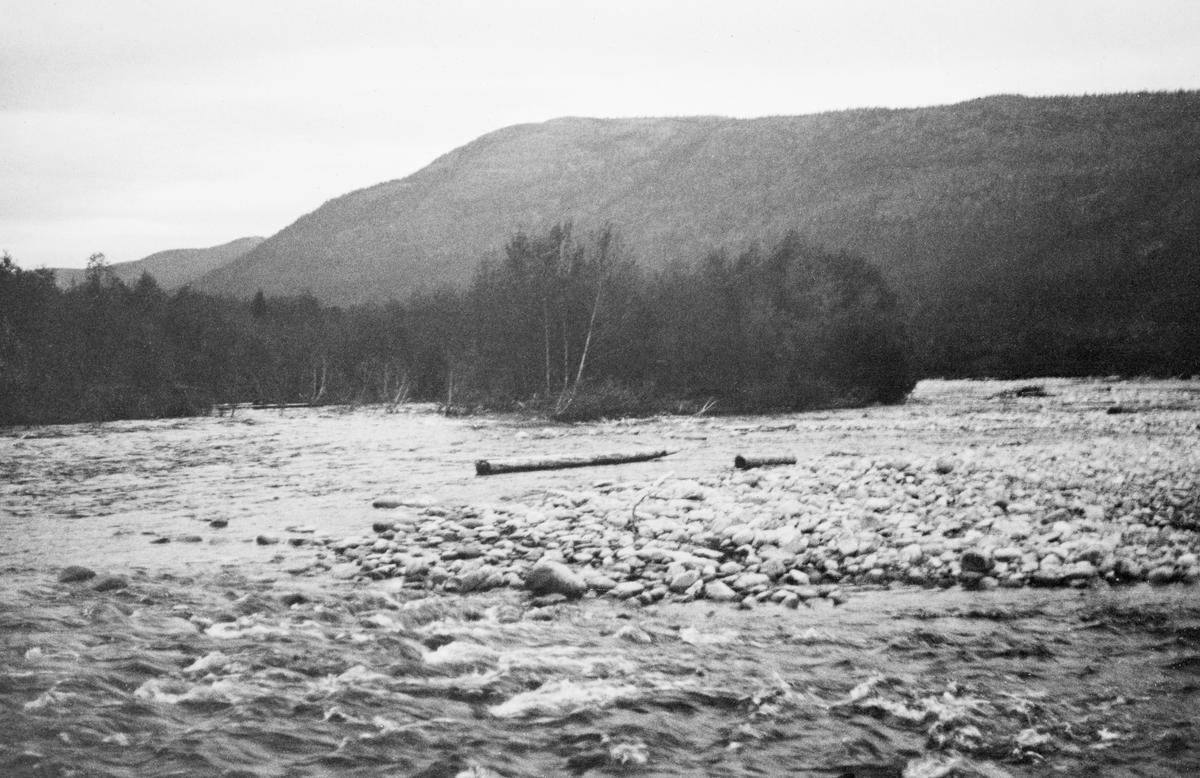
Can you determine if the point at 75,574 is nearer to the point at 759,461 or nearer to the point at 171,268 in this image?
the point at 759,461

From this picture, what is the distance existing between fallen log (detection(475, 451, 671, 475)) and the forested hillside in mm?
16865

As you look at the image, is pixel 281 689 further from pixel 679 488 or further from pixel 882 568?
pixel 679 488

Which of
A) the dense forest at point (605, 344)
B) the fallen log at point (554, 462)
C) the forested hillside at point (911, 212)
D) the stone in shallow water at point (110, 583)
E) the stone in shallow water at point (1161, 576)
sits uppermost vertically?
the forested hillside at point (911, 212)

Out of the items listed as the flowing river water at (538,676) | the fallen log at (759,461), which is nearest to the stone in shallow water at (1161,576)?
the flowing river water at (538,676)

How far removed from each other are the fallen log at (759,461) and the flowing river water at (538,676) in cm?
809

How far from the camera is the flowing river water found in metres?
5.13

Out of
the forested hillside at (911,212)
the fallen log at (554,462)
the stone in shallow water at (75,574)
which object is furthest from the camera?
the forested hillside at (911,212)

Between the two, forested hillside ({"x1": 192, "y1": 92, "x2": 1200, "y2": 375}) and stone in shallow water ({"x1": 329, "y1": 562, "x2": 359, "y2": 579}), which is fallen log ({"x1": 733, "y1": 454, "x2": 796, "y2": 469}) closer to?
stone in shallow water ({"x1": 329, "y1": 562, "x2": 359, "y2": 579})

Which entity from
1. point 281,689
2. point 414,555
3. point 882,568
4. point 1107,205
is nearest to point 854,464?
point 882,568

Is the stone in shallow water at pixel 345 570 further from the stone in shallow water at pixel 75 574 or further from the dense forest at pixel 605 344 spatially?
the dense forest at pixel 605 344

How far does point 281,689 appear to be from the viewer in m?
6.09

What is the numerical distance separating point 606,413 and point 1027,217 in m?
45.6

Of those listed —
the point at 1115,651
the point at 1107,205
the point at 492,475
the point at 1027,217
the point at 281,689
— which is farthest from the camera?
the point at 1027,217

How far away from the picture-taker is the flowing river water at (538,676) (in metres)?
5.13
